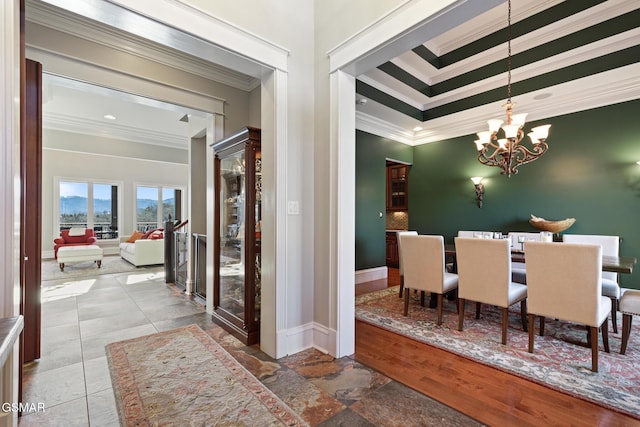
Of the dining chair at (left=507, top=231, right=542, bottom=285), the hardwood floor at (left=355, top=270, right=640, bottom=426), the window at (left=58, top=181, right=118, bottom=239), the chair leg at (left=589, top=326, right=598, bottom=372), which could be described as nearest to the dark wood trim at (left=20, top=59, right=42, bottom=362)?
the hardwood floor at (left=355, top=270, right=640, bottom=426)

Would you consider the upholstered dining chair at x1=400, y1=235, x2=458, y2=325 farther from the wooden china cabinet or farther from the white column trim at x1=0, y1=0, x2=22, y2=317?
the white column trim at x1=0, y1=0, x2=22, y2=317

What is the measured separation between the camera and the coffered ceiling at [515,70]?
3.65m

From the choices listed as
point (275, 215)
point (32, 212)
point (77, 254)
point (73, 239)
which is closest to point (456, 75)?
point (275, 215)

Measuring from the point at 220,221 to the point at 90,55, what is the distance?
2097mm

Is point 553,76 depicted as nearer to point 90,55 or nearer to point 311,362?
point 311,362

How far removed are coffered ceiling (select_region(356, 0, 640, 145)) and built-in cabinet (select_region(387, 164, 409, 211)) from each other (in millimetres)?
1267

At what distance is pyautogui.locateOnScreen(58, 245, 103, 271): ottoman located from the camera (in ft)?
19.9

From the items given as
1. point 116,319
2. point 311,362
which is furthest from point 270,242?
point 116,319

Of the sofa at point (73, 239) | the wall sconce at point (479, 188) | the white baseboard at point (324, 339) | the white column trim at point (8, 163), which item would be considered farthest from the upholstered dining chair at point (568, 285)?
the sofa at point (73, 239)

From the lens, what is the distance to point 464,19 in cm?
179

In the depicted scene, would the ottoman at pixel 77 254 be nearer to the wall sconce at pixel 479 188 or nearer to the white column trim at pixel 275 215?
the white column trim at pixel 275 215

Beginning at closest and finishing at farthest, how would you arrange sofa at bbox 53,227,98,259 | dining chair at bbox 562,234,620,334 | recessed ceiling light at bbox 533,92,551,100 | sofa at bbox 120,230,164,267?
dining chair at bbox 562,234,620,334 < recessed ceiling light at bbox 533,92,551,100 < sofa at bbox 120,230,164,267 < sofa at bbox 53,227,98,259

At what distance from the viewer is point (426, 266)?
325cm

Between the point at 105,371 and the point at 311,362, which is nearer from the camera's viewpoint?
the point at 105,371
